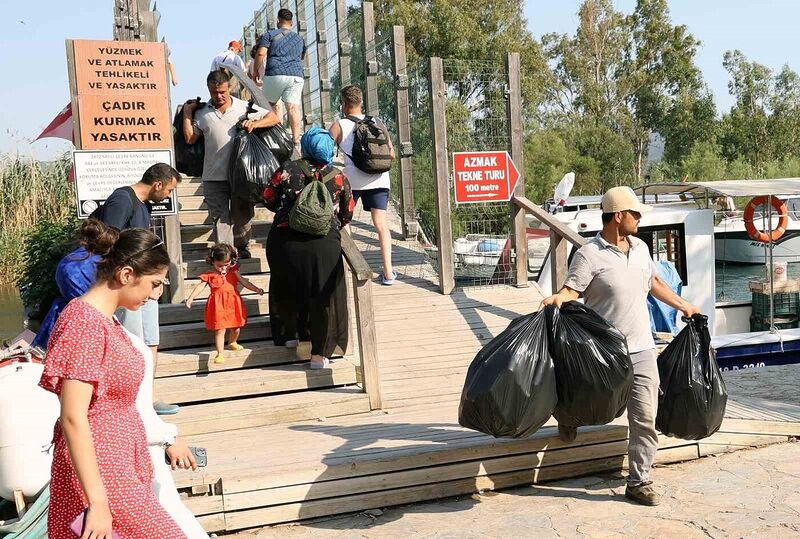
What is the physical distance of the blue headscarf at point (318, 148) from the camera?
6.54 meters

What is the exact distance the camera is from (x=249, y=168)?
7.34m

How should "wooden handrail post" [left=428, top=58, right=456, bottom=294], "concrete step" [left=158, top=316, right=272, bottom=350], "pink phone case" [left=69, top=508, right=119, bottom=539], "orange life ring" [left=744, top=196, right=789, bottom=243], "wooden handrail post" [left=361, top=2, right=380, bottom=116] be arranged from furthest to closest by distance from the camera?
1. "orange life ring" [left=744, top=196, right=789, bottom=243]
2. "wooden handrail post" [left=361, top=2, right=380, bottom=116]
3. "wooden handrail post" [left=428, top=58, right=456, bottom=294]
4. "concrete step" [left=158, top=316, right=272, bottom=350]
5. "pink phone case" [left=69, top=508, right=119, bottom=539]

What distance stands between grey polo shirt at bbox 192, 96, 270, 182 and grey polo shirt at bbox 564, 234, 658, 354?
141 inches

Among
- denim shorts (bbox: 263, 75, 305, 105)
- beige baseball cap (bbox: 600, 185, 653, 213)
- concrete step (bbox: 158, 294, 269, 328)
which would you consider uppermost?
denim shorts (bbox: 263, 75, 305, 105)

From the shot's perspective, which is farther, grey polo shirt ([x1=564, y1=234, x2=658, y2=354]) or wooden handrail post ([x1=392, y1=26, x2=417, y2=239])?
wooden handrail post ([x1=392, y1=26, x2=417, y2=239])

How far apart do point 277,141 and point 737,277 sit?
8.49 metres

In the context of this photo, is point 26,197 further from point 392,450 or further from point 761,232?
point 392,450

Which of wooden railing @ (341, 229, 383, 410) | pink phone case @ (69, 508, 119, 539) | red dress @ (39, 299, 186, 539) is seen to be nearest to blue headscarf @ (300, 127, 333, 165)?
wooden railing @ (341, 229, 383, 410)

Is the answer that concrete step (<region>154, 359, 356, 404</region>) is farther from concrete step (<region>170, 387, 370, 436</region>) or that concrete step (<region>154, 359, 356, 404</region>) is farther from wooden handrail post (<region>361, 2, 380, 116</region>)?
wooden handrail post (<region>361, 2, 380, 116</region>)

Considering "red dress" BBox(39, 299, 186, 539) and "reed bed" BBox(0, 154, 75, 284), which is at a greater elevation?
"reed bed" BBox(0, 154, 75, 284)

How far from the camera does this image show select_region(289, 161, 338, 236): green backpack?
20.5ft

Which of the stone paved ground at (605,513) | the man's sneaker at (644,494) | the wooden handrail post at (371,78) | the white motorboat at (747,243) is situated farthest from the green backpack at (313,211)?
the white motorboat at (747,243)

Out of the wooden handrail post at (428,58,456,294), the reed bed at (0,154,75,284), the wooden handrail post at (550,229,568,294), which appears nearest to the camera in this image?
the wooden handrail post at (550,229,568,294)

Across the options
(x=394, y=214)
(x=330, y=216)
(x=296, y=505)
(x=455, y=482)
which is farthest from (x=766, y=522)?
(x=394, y=214)
